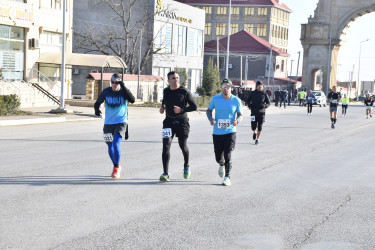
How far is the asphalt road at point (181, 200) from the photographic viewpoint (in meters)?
7.43

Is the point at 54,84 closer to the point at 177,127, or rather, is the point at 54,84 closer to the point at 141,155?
the point at 141,155

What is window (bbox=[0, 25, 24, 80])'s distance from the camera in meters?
34.4

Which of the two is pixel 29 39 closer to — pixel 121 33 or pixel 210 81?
pixel 121 33

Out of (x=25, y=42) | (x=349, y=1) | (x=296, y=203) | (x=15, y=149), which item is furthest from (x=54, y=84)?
(x=349, y=1)

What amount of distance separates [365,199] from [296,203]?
1300mm

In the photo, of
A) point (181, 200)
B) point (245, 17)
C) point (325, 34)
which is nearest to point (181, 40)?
point (325, 34)

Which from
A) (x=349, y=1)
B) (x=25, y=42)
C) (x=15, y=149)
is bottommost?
(x=15, y=149)

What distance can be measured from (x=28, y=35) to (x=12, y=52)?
57.7 inches

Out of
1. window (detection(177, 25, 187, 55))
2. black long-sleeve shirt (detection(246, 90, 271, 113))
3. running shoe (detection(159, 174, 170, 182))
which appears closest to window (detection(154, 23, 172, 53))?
window (detection(177, 25, 187, 55))

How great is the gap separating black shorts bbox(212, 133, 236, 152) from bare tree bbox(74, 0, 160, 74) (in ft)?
140

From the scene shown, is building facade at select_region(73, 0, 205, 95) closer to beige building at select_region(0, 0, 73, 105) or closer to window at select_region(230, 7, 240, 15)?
beige building at select_region(0, 0, 73, 105)

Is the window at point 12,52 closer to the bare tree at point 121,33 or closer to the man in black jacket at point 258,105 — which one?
the bare tree at point 121,33

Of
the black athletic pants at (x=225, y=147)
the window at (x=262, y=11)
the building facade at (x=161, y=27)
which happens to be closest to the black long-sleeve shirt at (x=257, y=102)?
the black athletic pants at (x=225, y=147)

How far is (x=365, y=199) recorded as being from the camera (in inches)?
408
